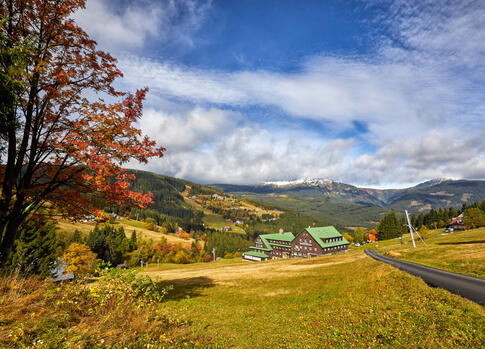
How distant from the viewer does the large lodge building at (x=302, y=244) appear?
329 feet

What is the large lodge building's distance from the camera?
329 feet

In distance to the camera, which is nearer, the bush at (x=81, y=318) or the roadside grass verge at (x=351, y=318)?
the bush at (x=81, y=318)

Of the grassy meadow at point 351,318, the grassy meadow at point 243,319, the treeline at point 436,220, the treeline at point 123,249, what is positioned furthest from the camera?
the treeline at point 123,249

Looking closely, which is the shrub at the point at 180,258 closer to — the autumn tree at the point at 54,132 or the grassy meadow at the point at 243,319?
the grassy meadow at the point at 243,319

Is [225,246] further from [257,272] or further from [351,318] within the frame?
[351,318]

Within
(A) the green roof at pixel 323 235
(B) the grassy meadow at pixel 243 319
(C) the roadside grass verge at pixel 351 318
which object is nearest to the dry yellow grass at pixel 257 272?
(C) the roadside grass verge at pixel 351 318

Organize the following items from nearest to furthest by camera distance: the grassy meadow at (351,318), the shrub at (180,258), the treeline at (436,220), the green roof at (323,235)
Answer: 1. the grassy meadow at (351,318)
2. the treeline at (436,220)
3. the green roof at (323,235)
4. the shrub at (180,258)

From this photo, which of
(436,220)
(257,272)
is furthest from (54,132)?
(436,220)

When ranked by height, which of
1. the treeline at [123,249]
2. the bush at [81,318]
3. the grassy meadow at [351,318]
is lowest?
the treeline at [123,249]

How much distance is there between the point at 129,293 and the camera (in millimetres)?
8141

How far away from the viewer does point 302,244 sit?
10519cm

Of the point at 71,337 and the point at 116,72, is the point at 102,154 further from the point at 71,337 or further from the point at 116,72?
the point at 71,337

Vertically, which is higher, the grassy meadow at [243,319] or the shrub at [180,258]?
the grassy meadow at [243,319]

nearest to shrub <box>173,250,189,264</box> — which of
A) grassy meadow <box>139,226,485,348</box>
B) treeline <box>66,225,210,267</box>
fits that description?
treeline <box>66,225,210,267</box>
